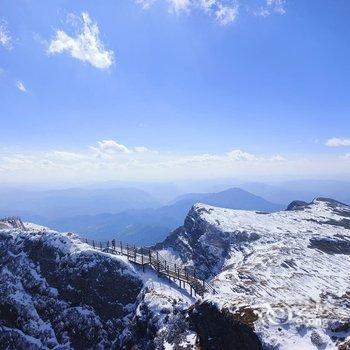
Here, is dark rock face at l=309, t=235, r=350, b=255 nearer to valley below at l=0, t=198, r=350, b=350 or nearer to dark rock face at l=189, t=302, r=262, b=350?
valley below at l=0, t=198, r=350, b=350

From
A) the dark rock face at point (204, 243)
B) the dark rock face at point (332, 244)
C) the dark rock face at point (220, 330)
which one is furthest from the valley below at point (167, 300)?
the dark rock face at point (204, 243)

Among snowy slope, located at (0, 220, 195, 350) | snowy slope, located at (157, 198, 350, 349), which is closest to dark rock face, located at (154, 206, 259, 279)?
snowy slope, located at (157, 198, 350, 349)

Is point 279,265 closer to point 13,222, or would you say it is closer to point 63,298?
point 63,298

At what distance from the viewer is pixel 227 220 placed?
14900 cm

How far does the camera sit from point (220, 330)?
1722 inches

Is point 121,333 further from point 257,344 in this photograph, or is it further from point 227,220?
point 227,220

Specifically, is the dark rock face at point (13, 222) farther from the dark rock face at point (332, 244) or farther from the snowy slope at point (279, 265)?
the dark rock face at point (332, 244)

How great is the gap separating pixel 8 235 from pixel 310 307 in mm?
74299

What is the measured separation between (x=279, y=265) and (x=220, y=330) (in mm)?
51683

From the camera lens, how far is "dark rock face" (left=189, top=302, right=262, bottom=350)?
39.8 meters

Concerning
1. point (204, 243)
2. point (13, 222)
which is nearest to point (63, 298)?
point (204, 243)

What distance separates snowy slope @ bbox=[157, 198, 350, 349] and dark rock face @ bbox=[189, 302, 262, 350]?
51.3 inches

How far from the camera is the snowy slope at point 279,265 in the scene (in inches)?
1522

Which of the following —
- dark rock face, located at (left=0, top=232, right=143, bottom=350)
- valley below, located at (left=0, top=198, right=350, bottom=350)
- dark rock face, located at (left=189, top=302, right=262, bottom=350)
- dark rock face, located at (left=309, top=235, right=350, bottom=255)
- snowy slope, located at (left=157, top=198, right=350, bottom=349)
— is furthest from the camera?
dark rock face, located at (left=309, top=235, right=350, bottom=255)
